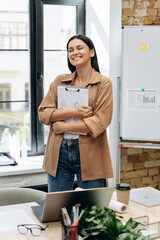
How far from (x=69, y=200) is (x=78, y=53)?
1.22m

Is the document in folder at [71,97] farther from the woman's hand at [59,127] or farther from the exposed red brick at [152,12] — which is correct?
the exposed red brick at [152,12]

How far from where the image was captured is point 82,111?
2469 millimetres

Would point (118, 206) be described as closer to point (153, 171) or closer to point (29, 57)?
point (153, 171)

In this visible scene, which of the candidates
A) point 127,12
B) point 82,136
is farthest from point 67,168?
point 127,12

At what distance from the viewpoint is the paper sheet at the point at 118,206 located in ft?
6.04

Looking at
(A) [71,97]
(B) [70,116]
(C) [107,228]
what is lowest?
(C) [107,228]

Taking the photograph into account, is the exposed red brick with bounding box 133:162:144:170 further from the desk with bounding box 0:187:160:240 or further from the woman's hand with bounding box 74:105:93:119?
the desk with bounding box 0:187:160:240

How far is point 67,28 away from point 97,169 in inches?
73.2

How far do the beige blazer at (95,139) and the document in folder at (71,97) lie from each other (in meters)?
0.05

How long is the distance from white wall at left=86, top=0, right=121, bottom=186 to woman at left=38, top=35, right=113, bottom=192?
3.15ft

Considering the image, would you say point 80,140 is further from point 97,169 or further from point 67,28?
point 67,28

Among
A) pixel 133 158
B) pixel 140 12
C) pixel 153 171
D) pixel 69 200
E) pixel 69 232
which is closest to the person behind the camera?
pixel 69 232

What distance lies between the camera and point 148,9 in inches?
143

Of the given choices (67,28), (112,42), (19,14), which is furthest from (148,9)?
(19,14)
